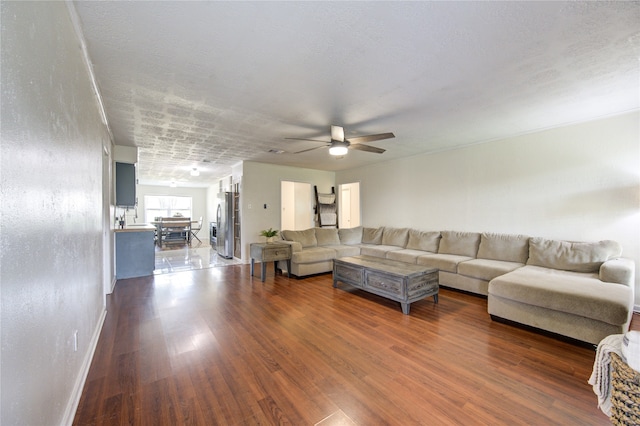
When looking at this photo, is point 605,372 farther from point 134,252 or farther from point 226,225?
point 226,225

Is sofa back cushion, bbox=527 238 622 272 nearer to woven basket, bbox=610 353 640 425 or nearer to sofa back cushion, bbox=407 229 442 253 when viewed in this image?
sofa back cushion, bbox=407 229 442 253

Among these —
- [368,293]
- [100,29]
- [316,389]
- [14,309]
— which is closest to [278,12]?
[100,29]

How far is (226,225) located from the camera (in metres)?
7.00

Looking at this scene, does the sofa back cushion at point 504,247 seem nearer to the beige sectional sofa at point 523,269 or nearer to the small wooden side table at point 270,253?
the beige sectional sofa at point 523,269

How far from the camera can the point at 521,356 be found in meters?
2.26

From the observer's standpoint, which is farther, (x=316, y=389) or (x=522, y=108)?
(x=522, y=108)

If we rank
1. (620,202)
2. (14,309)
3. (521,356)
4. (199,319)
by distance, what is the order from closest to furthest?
1. (14,309)
2. (521,356)
3. (199,319)
4. (620,202)

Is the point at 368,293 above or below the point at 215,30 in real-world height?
below

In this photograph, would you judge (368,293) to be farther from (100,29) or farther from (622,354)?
(100,29)

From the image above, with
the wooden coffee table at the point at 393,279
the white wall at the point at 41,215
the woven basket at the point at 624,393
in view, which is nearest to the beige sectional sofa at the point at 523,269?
the wooden coffee table at the point at 393,279

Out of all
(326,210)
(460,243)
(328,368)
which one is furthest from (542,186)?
(326,210)

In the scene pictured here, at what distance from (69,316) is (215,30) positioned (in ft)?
6.90

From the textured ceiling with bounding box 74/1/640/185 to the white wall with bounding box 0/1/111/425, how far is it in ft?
1.74

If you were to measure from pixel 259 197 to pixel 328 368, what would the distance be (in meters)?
4.89
